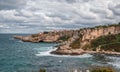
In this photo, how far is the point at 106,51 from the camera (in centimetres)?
19200

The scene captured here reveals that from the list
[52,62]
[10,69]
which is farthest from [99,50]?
[10,69]

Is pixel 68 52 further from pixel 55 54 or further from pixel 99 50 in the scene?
pixel 99 50

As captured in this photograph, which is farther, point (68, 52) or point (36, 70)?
point (68, 52)

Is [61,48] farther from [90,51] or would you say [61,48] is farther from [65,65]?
[65,65]

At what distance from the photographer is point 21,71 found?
385 ft

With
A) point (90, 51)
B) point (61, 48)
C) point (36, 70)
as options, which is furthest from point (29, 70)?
point (90, 51)

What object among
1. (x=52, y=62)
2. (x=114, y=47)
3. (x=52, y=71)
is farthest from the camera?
(x=114, y=47)

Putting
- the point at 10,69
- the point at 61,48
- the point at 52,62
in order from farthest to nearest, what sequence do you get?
the point at 61,48 < the point at 52,62 < the point at 10,69

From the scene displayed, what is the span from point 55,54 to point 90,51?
2872 centimetres

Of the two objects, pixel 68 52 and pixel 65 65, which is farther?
pixel 68 52

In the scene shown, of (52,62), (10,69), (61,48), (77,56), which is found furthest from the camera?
(61,48)

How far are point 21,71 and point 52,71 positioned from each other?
12.7m

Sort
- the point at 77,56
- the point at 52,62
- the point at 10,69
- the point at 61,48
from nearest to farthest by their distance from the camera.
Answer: the point at 10,69, the point at 52,62, the point at 77,56, the point at 61,48

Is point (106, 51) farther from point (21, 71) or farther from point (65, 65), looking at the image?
point (21, 71)
